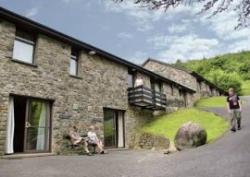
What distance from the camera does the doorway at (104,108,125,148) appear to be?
18.8 meters

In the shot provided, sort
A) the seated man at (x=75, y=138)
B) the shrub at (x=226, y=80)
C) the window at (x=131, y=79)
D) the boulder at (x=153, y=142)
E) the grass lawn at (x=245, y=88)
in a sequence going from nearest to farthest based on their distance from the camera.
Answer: the seated man at (x=75, y=138) < the boulder at (x=153, y=142) < the window at (x=131, y=79) < the shrub at (x=226, y=80) < the grass lawn at (x=245, y=88)

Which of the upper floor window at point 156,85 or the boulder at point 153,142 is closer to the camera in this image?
the boulder at point 153,142

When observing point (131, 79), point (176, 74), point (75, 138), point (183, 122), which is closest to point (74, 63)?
point (75, 138)

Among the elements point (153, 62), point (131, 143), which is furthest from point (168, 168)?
→ point (153, 62)

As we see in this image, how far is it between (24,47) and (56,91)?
241 cm

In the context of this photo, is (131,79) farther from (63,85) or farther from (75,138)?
(75,138)

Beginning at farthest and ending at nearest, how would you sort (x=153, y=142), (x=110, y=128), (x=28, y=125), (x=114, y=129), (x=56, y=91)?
(x=114, y=129) → (x=153, y=142) → (x=110, y=128) → (x=56, y=91) → (x=28, y=125)

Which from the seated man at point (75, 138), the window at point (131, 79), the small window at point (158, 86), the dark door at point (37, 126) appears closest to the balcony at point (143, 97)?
the window at point (131, 79)

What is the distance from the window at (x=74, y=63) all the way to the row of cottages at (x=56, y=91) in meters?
0.05

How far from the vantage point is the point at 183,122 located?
22.1 meters

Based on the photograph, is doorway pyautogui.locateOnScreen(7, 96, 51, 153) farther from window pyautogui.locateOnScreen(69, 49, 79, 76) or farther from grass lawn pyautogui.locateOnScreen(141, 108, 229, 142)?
grass lawn pyautogui.locateOnScreen(141, 108, 229, 142)

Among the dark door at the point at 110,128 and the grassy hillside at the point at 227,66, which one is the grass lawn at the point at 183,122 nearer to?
the dark door at the point at 110,128

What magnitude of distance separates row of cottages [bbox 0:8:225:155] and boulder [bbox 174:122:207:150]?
16.2 feet

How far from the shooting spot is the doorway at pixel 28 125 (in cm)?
1329
